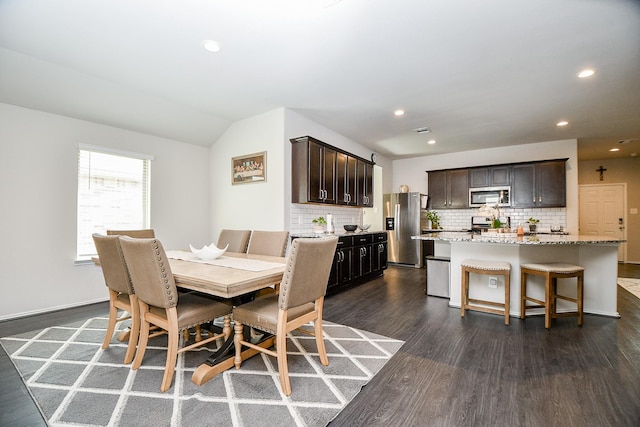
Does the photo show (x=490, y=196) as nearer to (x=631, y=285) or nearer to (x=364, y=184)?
(x=631, y=285)

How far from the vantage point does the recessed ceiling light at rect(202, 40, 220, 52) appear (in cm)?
262

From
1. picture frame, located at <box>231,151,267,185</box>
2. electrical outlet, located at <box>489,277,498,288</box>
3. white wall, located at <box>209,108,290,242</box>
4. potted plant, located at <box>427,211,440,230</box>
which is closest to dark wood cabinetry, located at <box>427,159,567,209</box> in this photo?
potted plant, located at <box>427,211,440,230</box>

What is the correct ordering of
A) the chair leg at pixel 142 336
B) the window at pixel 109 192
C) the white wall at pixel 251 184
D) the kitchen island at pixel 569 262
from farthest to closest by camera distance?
the white wall at pixel 251 184 < the window at pixel 109 192 < the kitchen island at pixel 569 262 < the chair leg at pixel 142 336

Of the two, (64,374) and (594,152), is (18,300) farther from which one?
(594,152)

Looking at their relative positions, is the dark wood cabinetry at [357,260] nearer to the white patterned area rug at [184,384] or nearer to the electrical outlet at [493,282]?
the white patterned area rug at [184,384]

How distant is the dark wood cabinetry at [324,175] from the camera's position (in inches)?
167

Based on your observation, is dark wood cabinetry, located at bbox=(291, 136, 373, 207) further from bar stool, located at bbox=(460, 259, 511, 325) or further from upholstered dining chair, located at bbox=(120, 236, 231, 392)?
upholstered dining chair, located at bbox=(120, 236, 231, 392)

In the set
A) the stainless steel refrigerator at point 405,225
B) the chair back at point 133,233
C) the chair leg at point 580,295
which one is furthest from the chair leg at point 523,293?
the chair back at point 133,233

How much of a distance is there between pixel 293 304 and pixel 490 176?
593cm

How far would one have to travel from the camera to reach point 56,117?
362 centimetres

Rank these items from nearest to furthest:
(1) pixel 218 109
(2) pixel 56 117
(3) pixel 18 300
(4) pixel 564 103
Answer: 1. (3) pixel 18 300
2. (2) pixel 56 117
3. (4) pixel 564 103
4. (1) pixel 218 109

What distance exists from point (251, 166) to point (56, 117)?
240 centimetres

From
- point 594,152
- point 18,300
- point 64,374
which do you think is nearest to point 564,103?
point 594,152

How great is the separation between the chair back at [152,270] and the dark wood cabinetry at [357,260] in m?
2.56
